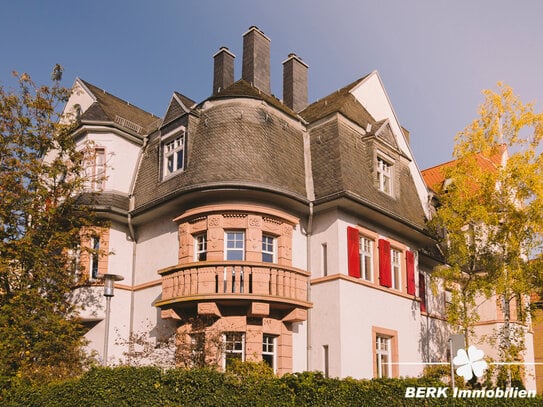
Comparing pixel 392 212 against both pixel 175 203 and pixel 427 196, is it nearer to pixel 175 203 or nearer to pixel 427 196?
pixel 427 196

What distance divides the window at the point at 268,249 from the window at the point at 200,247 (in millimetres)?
1936

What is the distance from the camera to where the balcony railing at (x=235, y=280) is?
1866cm

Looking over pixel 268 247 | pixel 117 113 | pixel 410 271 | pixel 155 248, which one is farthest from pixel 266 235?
pixel 117 113

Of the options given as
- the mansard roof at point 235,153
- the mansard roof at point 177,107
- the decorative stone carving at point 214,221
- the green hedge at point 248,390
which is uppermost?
the mansard roof at point 177,107

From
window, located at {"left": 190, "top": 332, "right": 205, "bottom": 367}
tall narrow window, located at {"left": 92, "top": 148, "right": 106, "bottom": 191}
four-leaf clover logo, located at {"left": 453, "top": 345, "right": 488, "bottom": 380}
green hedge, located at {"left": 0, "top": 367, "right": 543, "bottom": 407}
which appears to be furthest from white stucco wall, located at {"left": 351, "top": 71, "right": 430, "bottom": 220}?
green hedge, located at {"left": 0, "top": 367, "right": 543, "bottom": 407}

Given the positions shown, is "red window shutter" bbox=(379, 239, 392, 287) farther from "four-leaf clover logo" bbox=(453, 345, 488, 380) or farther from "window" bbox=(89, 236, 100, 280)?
"window" bbox=(89, 236, 100, 280)

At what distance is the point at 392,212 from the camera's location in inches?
883

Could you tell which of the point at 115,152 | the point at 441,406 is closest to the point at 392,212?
the point at 441,406

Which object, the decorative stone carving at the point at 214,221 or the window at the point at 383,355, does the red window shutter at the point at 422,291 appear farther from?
the decorative stone carving at the point at 214,221

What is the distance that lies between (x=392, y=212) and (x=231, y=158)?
20.7ft

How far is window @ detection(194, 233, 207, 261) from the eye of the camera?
20.5m

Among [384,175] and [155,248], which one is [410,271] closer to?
[384,175]

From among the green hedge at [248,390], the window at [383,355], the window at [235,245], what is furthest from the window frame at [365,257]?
the green hedge at [248,390]

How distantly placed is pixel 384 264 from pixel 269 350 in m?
5.37
